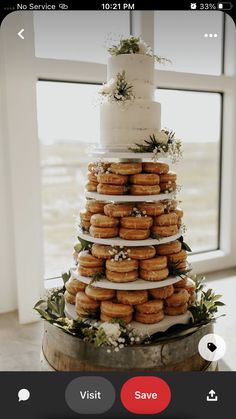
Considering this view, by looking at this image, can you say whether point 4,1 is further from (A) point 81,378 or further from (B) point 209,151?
(B) point 209,151

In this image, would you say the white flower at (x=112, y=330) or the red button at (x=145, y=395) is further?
the white flower at (x=112, y=330)

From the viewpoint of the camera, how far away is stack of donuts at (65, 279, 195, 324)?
1.27 meters

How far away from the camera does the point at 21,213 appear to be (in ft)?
7.97

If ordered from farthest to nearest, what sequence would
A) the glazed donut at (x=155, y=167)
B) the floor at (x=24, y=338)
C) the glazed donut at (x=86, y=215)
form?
1. the floor at (x=24, y=338)
2. the glazed donut at (x=86, y=215)
3. the glazed donut at (x=155, y=167)

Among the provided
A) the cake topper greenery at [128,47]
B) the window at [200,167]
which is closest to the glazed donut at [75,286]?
the cake topper greenery at [128,47]

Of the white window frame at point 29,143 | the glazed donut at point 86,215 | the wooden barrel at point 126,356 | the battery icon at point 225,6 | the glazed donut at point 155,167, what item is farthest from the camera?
the white window frame at point 29,143

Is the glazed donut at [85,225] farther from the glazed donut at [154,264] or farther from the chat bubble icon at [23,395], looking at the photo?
the chat bubble icon at [23,395]

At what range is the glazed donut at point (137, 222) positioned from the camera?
50.6 inches

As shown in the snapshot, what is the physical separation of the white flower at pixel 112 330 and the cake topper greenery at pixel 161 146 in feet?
2.05

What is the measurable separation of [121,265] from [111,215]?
0.20 metres

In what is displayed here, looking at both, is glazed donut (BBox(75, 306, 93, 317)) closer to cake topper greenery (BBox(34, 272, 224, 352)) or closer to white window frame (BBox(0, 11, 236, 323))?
cake topper greenery (BBox(34, 272, 224, 352))

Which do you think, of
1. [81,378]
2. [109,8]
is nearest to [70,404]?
[81,378]

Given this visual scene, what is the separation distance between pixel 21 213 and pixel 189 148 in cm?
132

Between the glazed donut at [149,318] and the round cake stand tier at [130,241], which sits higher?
the round cake stand tier at [130,241]
